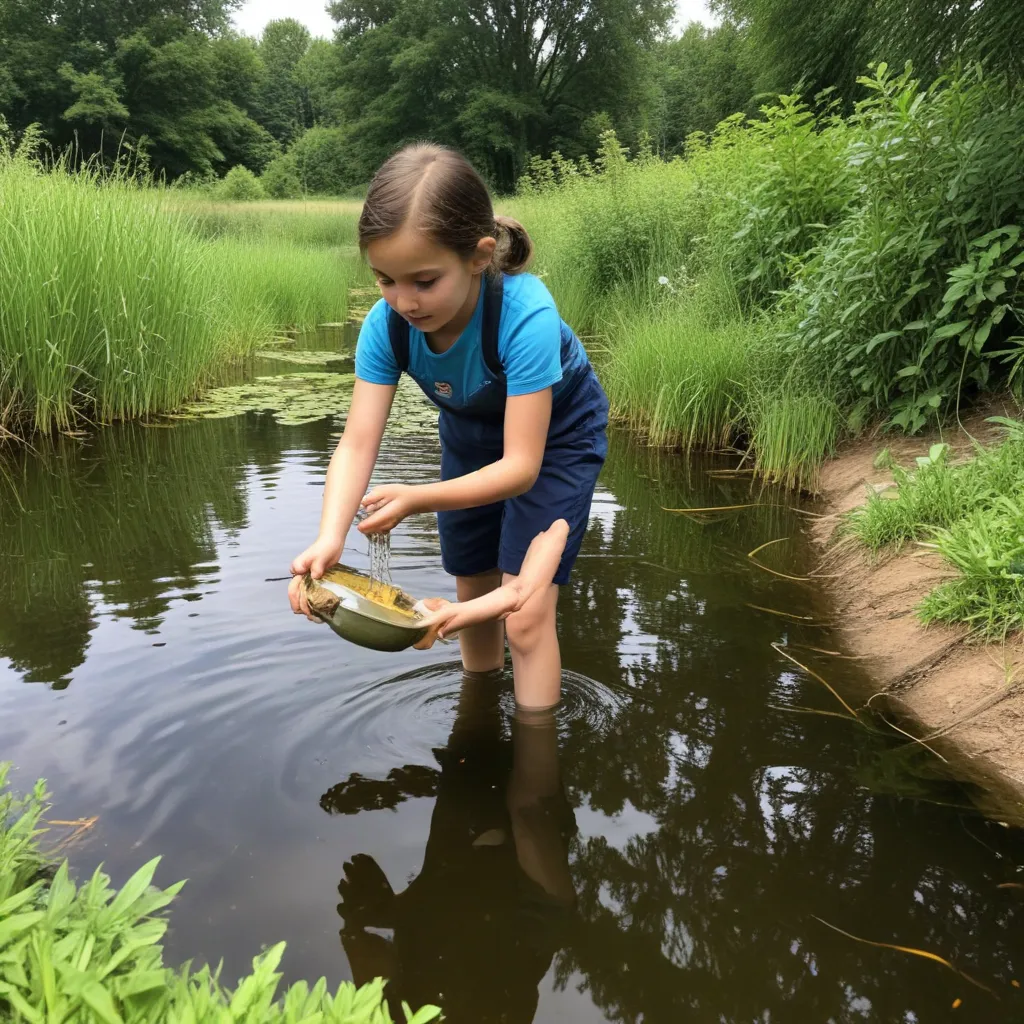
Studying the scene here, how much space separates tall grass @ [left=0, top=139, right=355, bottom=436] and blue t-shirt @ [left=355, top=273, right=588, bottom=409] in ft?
12.6

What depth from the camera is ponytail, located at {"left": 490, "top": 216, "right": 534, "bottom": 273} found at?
6.67 feet

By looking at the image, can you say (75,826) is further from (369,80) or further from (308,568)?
(369,80)

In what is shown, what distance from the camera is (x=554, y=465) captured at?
2236mm

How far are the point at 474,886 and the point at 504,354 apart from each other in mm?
1195

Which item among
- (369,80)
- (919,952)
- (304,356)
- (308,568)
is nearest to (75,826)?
(308,568)

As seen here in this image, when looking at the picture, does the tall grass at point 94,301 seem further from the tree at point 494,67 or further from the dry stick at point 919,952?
the tree at point 494,67

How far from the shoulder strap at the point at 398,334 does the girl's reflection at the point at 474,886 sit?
1.07 meters

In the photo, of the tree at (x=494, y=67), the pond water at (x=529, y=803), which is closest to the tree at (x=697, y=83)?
the tree at (x=494, y=67)

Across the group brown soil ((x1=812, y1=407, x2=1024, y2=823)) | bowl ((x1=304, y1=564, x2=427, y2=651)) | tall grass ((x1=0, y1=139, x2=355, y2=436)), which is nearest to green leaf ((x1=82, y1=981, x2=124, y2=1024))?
bowl ((x1=304, y1=564, x2=427, y2=651))

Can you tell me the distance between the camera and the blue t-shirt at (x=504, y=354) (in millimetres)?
1946

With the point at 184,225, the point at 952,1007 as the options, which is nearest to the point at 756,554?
the point at 952,1007

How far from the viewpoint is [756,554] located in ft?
12.6

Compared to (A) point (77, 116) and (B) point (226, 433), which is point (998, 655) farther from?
(A) point (77, 116)

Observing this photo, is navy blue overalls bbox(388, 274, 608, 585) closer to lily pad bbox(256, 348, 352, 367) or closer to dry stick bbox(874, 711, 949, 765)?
dry stick bbox(874, 711, 949, 765)
